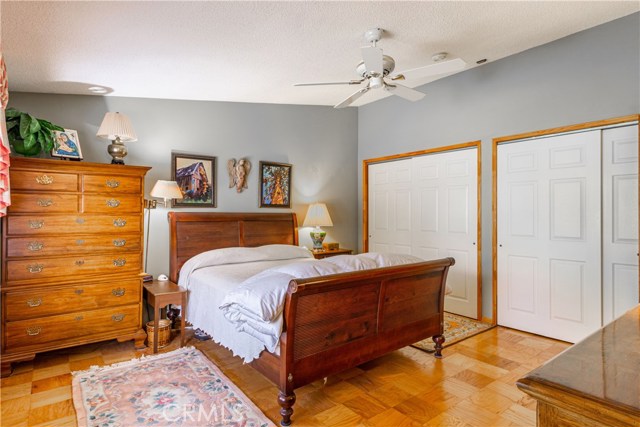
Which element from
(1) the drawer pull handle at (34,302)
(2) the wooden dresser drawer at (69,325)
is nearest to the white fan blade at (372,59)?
(2) the wooden dresser drawer at (69,325)

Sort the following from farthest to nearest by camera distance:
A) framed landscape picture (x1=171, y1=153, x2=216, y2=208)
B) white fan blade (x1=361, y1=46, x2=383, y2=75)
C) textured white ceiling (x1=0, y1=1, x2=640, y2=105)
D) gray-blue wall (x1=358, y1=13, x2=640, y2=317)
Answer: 1. framed landscape picture (x1=171, y1=153, x2=216, y2=208)
2. gray-blue wall (x1=358, y1=13, x2=640, y2=317)
3. white fan blade (x1=361, y1=46, x2=383, y2=75)
4. textured white ceiling (x1=0, y1=1, x2=640, y2=105)

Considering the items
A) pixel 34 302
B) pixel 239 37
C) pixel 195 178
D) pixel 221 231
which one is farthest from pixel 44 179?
pixel 239 37

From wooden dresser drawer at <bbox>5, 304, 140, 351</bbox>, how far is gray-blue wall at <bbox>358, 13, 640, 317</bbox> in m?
3.75

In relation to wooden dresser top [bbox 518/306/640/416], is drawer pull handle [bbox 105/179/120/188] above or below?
above

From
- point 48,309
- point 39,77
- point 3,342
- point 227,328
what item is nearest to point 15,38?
point 39,77

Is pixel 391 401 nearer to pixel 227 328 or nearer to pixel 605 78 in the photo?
pixel 227 328

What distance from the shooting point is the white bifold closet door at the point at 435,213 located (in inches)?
165

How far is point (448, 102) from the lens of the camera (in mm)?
4328

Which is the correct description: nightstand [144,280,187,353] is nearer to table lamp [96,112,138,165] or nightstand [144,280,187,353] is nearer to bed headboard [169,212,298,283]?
bed headboard [169,212,298,283]

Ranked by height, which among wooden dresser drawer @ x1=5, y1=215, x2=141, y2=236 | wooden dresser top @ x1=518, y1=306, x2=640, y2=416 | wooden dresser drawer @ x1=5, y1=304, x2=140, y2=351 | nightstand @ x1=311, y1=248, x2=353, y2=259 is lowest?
wooden dresser drawer @ x1=5, y1=304, x2=140, y2=351

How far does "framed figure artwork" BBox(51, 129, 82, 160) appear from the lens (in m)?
2.99

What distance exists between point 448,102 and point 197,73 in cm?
293

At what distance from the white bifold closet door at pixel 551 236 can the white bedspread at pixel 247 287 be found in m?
1.60

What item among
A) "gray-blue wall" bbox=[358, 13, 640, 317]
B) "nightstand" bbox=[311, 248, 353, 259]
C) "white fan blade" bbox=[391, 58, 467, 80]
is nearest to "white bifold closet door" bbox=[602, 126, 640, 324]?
"gray-blue wall" bbox=[358, 13, 640, 317]
